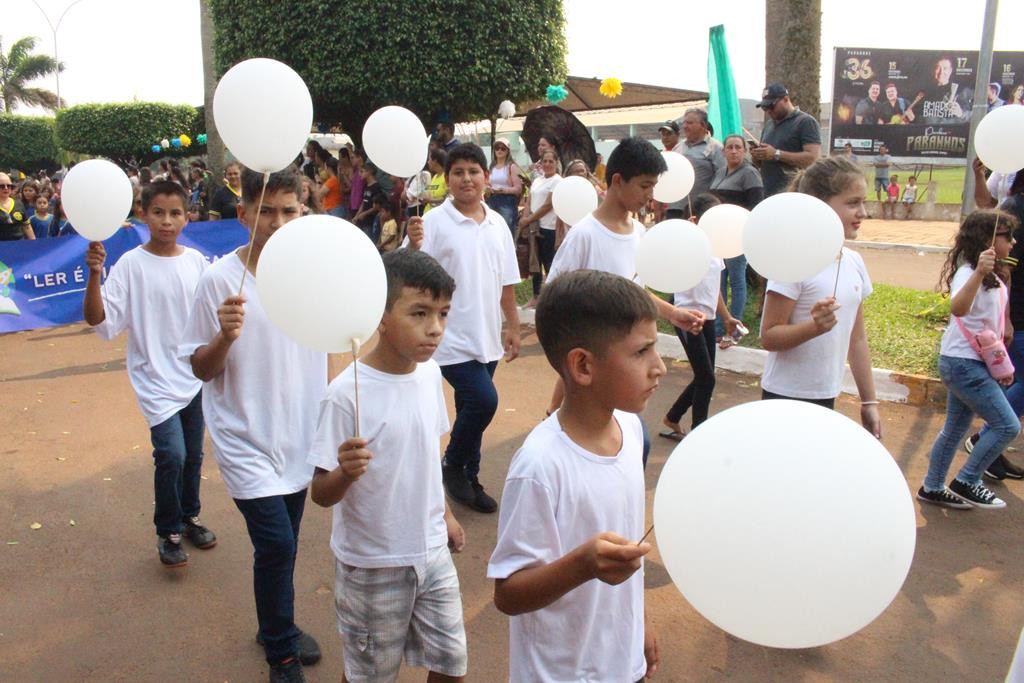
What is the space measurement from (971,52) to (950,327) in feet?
94.9

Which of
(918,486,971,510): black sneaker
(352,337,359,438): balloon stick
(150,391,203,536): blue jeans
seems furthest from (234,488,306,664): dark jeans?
(918,486,971,510): black sneaker

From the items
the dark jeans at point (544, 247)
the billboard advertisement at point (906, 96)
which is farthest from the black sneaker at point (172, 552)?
the billboard advertisement at point (906, 96)

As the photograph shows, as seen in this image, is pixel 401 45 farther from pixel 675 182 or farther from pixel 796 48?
pixel 675 182

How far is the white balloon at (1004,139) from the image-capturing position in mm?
4387

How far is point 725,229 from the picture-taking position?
4.44 m

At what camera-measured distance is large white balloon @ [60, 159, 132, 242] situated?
393cm

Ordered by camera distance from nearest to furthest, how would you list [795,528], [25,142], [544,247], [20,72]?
[795,528], [544,247], [25,142], [20,72]

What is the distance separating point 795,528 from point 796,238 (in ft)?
6.77

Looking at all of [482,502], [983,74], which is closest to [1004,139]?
[482,502]

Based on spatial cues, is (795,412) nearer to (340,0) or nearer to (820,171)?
(820,171)

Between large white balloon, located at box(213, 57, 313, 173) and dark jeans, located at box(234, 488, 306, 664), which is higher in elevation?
large white balloon, located at box(213, 57, 313, 173)

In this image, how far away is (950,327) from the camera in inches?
179

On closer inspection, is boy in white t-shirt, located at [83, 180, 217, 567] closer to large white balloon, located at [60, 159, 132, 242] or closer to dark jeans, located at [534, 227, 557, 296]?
large white balloon, located at [60, 159, 132, 242]

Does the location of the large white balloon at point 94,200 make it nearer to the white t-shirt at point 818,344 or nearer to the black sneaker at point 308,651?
the black sneaker at point 308,651
